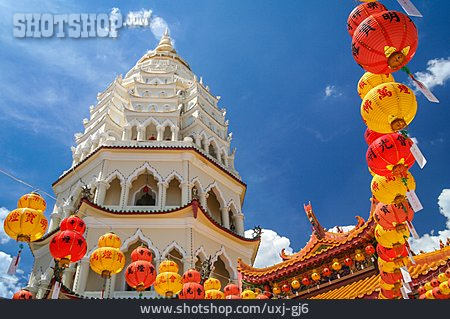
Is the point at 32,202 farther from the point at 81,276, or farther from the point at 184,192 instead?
the point at 184,192

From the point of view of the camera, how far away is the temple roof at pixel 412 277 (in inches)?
333

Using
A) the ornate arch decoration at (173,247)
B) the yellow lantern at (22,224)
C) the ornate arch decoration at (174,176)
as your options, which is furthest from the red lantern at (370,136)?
the ornate arch decoration at (174,176)

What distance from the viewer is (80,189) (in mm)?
17344

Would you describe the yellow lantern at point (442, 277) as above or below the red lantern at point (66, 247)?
below

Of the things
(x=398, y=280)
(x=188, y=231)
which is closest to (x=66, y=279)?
(x=188, y=231)

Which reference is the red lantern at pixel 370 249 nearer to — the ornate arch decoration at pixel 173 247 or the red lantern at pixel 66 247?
the ornate arch decoration at pixel 173 247

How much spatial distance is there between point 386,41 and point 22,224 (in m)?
7.64

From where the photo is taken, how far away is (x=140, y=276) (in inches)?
366

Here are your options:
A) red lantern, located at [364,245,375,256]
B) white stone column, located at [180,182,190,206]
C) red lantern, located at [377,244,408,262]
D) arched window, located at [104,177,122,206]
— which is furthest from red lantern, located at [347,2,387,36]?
arched window, located at [104,177,122,206]

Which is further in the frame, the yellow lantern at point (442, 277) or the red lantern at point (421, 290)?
the red lantern at point (421, 290)

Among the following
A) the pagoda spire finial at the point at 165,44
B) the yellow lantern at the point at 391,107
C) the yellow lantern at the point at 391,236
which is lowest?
the yellow lantern at the point at 391,236

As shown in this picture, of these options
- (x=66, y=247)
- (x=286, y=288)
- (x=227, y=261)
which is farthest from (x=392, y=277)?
(x=227, y=261)

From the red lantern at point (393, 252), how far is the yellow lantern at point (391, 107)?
8.00 ft
